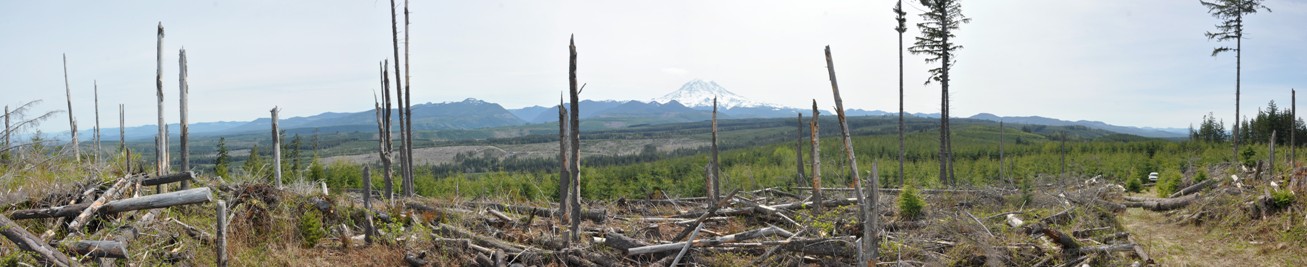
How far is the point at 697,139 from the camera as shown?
117688 millimetres

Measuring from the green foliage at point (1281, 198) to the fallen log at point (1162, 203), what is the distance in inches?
105

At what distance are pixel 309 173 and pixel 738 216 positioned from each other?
754 inches

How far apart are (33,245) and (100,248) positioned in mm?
534

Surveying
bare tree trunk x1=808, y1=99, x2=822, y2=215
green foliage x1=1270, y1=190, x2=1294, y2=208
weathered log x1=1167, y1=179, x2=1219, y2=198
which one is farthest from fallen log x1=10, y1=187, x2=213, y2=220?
weathered log x1=1167, y1=179, x2=1219, y2=198

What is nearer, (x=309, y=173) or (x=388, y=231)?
(x=388, y=231)

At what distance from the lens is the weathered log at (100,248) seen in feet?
23.4

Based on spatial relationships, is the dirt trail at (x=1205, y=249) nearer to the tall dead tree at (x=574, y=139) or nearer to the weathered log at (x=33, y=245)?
the tall dead tree at (x=574, y=139)

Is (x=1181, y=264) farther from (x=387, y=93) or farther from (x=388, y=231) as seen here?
(x=387, y=93)

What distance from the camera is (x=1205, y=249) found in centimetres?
1066

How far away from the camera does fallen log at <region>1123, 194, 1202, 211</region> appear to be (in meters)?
14.0

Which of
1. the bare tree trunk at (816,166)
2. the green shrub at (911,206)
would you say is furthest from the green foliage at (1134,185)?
the bare tree trunk at (816,166)

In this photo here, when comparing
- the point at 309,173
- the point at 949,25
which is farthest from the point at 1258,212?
the point at 309,173

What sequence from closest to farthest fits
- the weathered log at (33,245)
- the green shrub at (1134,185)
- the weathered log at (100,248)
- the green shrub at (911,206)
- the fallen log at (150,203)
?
the weathered log at (33,245)
the weathered log at (100,248)
the fallen log at (150,203)
the green shrub at (911,206)
the green shrub at (1134,185)

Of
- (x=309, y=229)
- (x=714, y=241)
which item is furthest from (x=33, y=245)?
(x=714, y=241)
